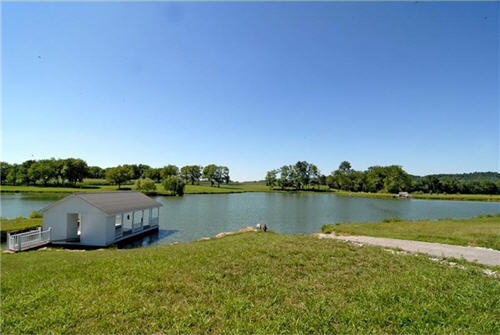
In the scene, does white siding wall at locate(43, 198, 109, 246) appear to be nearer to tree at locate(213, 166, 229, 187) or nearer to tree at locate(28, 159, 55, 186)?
tree at locate(28, 159, 55, 186)

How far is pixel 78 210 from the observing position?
15.6m

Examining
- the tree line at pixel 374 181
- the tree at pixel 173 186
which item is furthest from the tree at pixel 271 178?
the tree at pixel 173 186

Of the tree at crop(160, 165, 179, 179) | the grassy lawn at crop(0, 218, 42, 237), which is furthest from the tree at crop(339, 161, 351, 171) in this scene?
the grassy lawn at crop(0, 218, 42, 237)

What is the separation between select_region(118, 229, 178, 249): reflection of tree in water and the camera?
54.7 ft

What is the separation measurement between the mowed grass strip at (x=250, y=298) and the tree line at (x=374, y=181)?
93.7 metres

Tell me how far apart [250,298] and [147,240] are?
638 inches

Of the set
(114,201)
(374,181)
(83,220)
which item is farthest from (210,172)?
(83,220)

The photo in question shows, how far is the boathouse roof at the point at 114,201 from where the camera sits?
1562 cm

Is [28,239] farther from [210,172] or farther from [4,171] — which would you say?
[4,171]

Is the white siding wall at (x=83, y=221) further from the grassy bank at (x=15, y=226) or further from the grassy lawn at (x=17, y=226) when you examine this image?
the grassy lawn at (x=17, y=226)

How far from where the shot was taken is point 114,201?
1772 centimetres

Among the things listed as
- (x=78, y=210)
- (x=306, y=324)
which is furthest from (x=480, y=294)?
(x=78, y=210)

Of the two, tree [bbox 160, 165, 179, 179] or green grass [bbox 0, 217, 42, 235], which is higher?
tree [bbox 160, 165, 179, 179]

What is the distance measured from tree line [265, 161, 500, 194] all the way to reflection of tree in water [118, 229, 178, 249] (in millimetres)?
86943
